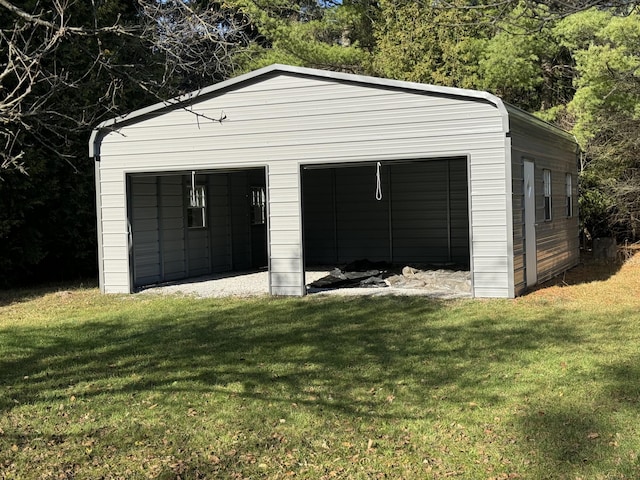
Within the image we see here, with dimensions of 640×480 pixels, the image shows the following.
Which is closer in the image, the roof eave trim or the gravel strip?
the roof eave trim

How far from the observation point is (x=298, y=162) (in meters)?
11.1

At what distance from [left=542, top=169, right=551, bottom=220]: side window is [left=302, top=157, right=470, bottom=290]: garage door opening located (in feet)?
10.9

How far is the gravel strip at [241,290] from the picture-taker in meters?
11.2

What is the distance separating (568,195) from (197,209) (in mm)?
7737

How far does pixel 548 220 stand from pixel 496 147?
322 centimetres

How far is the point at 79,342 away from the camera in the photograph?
312 inches

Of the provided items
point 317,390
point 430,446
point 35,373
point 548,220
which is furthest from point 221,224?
point 430,446

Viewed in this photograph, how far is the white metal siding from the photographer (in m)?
10.2

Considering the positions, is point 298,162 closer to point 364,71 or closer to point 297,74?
point 297,74

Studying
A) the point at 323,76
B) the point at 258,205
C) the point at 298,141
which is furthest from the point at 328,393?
the point at 258,205

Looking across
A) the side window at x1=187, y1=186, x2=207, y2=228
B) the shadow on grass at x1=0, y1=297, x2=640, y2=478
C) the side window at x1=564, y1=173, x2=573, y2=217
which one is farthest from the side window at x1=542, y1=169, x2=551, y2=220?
the side window at x1=187, y1=186, x2=207, y2=228

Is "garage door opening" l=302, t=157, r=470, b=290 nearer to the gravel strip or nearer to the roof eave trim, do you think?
the gravel strip

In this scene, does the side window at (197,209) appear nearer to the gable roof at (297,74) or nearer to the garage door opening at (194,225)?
the garage door opening at (194,225)

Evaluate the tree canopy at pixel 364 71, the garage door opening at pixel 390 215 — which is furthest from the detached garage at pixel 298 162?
the garage door opening at pixel 390 215
